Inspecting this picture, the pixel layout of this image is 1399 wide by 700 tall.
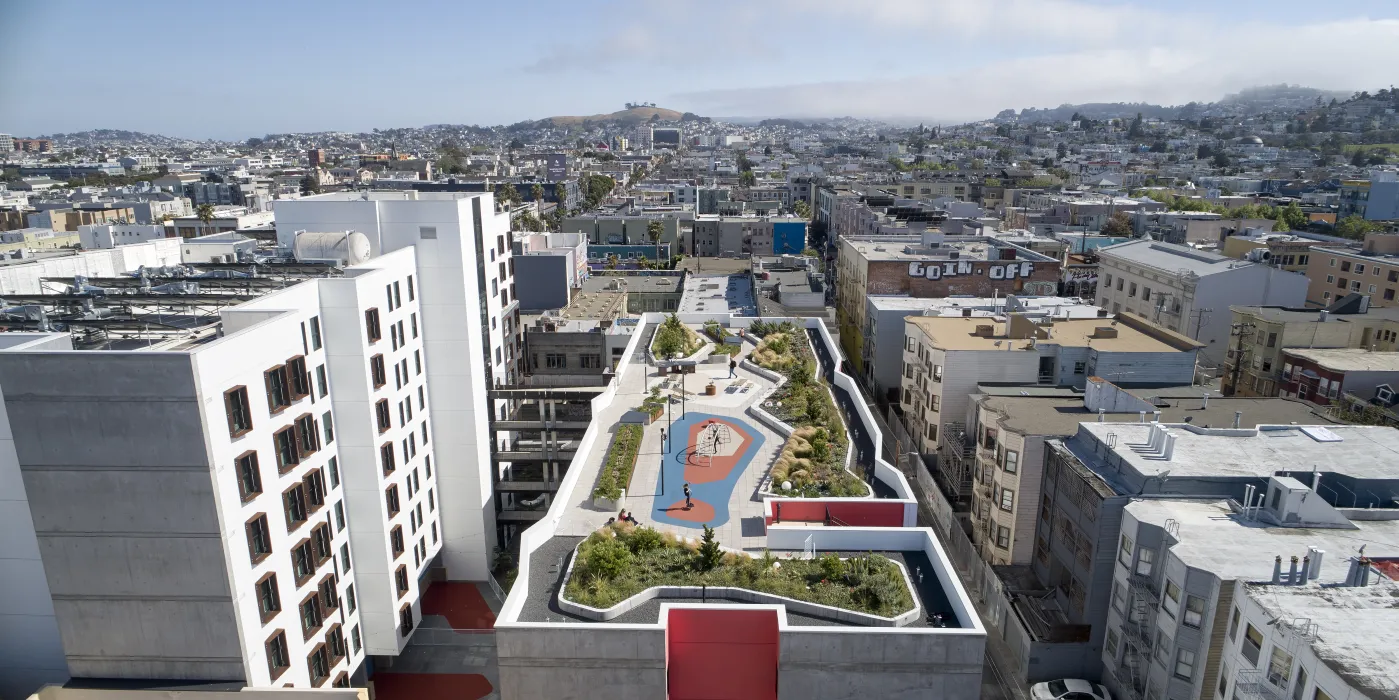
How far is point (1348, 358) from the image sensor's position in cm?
4838

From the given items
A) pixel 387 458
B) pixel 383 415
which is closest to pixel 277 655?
Result: pixel 387 458

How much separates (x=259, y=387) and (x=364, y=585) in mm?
14421

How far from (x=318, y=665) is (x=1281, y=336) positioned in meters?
62.6

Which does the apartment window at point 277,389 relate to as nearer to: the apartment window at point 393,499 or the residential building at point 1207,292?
the apartment window at point 393,499

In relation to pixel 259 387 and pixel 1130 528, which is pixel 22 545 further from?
pixel 1130 528

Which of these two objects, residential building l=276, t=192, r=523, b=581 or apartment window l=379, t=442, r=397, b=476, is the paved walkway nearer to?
residential building l=276, t=192, r=523, b=581

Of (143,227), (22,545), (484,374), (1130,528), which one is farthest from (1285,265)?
(143,227)

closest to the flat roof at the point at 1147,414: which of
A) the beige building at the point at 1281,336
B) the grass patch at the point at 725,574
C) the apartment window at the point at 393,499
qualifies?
the beige building at the point at 1281,336

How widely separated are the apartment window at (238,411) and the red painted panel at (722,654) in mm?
15716

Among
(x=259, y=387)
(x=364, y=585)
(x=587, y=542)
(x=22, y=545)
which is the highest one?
(x=259, y=387)

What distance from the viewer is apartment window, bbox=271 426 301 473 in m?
27.1

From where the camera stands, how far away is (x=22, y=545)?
76.4 ft

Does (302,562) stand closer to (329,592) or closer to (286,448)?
(329,592)

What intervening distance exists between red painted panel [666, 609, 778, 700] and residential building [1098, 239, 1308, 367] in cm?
5762
